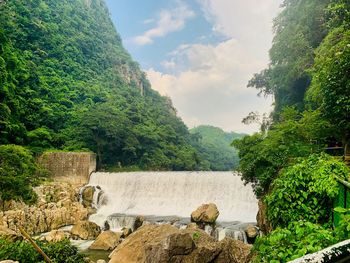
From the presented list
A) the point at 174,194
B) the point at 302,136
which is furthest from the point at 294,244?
the point at 174,194

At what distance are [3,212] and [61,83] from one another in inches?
1047

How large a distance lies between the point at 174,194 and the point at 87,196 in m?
5.89

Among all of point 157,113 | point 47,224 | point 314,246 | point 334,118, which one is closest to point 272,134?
point 334,118

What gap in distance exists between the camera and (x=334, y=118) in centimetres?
954

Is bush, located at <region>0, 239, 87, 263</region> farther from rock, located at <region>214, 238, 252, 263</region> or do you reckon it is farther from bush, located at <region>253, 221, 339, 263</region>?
bush, located at <region>253, 221, 339, 263</region>

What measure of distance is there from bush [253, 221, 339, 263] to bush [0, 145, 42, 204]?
16.4 m

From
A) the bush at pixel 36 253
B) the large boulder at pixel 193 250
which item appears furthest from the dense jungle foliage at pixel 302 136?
the bush at pixel 36 253

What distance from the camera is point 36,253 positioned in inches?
302

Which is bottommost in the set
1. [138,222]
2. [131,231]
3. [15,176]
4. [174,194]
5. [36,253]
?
[131,231]

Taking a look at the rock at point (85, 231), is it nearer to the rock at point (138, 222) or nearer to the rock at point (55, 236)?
the rock at point (55, 236)

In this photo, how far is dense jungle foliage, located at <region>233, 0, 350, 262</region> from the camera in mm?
3047

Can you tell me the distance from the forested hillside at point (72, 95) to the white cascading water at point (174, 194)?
25.5ft

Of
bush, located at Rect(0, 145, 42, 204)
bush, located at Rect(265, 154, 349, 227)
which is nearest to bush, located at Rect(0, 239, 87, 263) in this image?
bush, located at Rect(265, 154, 349, 227)

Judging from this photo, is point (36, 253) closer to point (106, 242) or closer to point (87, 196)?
point (106, 242)
